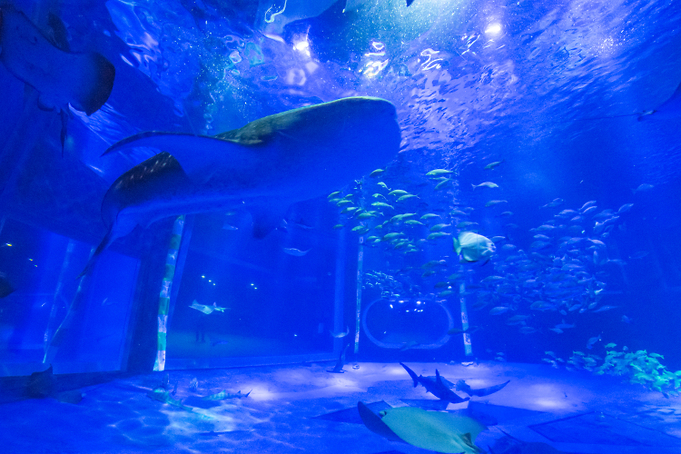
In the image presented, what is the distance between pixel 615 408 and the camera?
6.73m

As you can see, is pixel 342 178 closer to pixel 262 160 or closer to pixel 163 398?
pixel 262 160

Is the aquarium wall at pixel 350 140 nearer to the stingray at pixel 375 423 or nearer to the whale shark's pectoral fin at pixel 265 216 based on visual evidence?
the whale shark's pectoral fin at pixel 265 216

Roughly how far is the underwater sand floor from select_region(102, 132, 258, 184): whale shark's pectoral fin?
2.81 metres

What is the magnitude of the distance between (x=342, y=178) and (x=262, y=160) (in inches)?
26.4

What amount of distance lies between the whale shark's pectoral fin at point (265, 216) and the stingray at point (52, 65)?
1560 mm

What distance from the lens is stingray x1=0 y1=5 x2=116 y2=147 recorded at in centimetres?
230

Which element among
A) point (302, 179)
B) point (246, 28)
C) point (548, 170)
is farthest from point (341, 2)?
point (548, 170)

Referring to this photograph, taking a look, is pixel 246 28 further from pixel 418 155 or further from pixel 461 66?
pixel 418 155

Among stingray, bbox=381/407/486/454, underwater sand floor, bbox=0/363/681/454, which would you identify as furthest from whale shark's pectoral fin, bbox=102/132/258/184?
underwater sand floor, bbox=0/363/681/454

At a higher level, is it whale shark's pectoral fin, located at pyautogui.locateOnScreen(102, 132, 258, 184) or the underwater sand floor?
whale shark's pectoral fin, located at pyautogui.locateOnScreen(102, 132, 258, 184)

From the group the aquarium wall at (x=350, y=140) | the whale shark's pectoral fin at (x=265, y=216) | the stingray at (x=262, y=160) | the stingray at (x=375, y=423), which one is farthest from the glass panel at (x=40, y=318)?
the stingray at (x=375, y=423)

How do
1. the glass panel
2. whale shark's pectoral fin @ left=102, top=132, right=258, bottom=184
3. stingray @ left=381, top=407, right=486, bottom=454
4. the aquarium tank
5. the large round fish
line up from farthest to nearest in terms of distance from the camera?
the glass panel → the large round fish → the aquarium tank → whale shark's pectoral fin @ left=102, top=132, right=258, bottom=184 → stingray @ left=381, top=407, right=486, bottom=454

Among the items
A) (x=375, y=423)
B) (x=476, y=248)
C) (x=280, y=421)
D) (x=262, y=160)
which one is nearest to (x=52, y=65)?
(x=262, y=160)

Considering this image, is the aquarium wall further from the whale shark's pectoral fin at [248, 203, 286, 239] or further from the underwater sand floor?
the underwater sand floor
